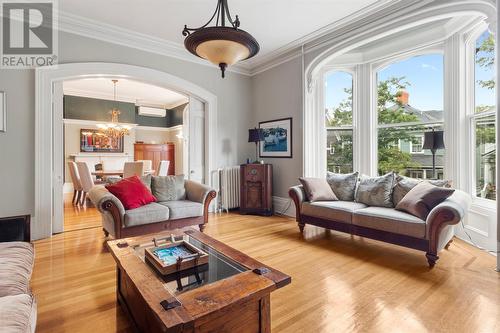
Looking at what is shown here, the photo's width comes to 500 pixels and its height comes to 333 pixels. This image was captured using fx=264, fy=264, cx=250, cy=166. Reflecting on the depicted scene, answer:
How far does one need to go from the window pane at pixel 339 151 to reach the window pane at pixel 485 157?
1.79 metres

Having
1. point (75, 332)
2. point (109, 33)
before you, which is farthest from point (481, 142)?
point (109, 33)

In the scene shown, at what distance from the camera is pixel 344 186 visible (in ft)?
13.2

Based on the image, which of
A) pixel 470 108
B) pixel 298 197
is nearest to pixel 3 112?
pixel 298 197

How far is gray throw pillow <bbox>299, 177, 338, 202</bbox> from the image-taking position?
3.94 meters

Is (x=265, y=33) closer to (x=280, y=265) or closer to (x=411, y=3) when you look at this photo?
(x=411, y=3)

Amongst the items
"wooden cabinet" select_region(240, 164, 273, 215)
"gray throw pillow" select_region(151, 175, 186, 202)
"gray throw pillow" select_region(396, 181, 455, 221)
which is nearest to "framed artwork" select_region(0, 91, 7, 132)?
"gray throw pillow" select_region(151, 175, 186, 202)

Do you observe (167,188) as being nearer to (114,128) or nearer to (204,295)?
(204,295)

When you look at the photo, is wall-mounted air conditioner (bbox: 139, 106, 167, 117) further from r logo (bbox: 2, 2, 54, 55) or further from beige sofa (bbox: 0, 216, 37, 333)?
beige sofa (bbox: 0, 216, 37, 333)

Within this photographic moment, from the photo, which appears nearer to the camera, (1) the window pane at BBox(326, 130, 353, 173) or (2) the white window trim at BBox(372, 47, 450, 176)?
(2) the white window trim at BBox(372, 47, 450, 176)

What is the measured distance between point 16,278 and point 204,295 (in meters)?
1.15

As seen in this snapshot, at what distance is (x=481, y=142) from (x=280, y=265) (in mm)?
3136

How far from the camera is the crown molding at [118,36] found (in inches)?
150

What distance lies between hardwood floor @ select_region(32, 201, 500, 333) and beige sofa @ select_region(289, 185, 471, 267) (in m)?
0.21

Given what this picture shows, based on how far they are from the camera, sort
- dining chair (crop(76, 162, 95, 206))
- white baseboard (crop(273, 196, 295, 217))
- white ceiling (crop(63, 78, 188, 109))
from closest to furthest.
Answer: white baseboard (crop(273, 196, 295, 217))
dining chair (crop(76, 162, 95, 206))
white ceiling (crop(63, 78, 188, 109))
